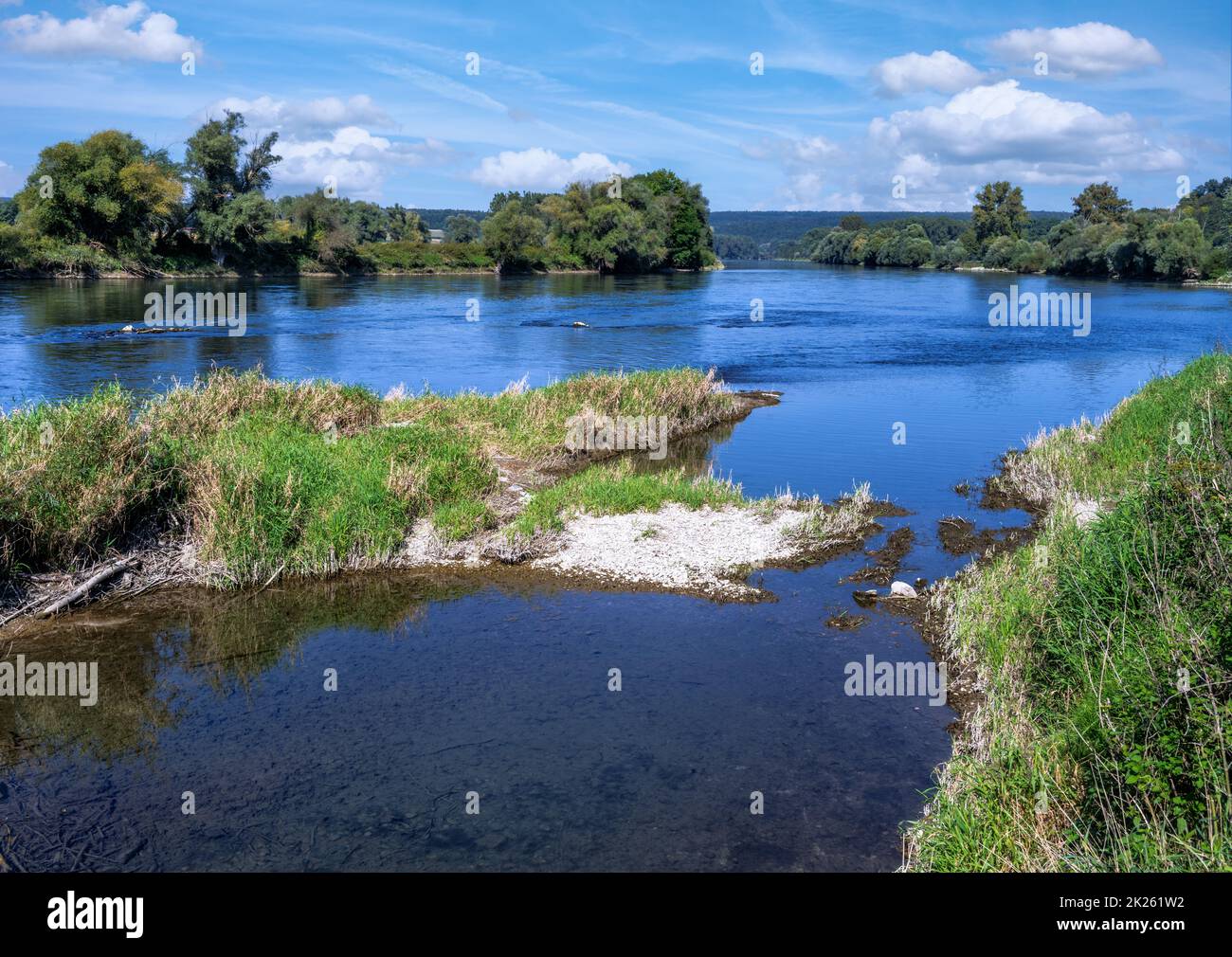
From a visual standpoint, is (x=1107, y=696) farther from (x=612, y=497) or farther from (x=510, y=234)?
(x=510, y=234)

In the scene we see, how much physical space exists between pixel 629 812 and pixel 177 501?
35.9 feet

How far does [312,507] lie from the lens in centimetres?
1741

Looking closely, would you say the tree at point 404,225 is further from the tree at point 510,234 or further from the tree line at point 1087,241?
the tree line at point 1087,241

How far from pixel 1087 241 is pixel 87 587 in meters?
136

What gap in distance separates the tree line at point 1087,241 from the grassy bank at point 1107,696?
11899 cm

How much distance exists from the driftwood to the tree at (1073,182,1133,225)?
539 ft

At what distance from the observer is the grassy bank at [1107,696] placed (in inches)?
296

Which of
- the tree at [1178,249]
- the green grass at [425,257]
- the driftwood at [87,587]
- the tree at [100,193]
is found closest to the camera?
the driftwood at [87,587]

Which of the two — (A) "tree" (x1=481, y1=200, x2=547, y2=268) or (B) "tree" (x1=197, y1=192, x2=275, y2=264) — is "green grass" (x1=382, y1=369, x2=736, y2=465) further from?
(A) "tree" (x1=481, y1=200, x2=547, y2=268)

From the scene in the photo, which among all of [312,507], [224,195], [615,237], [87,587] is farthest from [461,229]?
[87,587]

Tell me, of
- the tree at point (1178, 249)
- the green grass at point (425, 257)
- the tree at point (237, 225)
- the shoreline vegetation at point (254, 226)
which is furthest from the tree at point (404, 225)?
the tree at point (1178, 249)

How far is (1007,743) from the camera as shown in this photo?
973 centimetres
